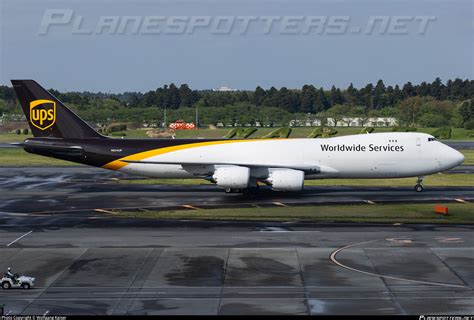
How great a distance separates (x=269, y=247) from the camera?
34.8 meters

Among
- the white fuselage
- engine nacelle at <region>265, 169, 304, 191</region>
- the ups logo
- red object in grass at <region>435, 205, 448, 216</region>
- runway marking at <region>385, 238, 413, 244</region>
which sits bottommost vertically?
runway marking at <region>385, 238, 413, 244</region>

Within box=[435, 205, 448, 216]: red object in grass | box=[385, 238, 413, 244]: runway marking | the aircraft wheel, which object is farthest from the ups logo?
box=[385, 238, 413, 244]: runway marking

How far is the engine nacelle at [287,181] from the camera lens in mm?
51250

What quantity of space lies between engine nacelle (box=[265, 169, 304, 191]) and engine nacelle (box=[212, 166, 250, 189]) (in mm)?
1950

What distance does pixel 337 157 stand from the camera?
53938 mm

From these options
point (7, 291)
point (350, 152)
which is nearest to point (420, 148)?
point (350, 152)

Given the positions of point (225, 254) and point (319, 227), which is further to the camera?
point (319, 227)

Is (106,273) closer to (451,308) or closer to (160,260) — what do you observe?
(160,260)

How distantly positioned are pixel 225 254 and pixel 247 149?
876 inches

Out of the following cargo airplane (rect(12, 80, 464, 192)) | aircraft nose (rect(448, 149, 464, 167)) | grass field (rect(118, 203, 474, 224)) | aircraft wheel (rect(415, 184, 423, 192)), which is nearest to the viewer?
grass field (rect(118, 203, 474, 224))

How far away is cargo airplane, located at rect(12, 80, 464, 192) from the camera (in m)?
53.9

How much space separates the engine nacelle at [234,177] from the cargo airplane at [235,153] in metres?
0.07

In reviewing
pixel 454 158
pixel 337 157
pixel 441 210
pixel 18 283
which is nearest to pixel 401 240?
pixel 441 210

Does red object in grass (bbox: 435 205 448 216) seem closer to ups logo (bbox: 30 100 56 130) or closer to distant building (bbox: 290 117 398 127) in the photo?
ups logo (bbox: 30 100 56 130)
